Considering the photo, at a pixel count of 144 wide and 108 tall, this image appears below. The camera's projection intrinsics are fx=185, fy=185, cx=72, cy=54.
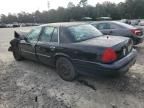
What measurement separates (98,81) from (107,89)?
1.55 ft

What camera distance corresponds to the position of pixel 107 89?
4.27 metres

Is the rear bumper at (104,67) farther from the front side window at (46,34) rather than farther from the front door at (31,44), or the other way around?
the front door at (31,44)

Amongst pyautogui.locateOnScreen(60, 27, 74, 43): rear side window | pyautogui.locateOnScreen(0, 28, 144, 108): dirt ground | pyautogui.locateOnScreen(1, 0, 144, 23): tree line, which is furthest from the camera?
pyautogui.locateOnScreen(1, 0, 144, 23): tree line

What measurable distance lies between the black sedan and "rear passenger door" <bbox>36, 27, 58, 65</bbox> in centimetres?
410

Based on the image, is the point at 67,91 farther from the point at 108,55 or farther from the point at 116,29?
the point at 116,29

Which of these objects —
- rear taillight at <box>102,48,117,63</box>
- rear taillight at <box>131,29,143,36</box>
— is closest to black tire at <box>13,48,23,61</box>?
rear taillight at <box>102,48,117,63</box>

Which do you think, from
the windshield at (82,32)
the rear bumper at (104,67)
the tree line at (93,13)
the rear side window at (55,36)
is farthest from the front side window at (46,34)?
the tree line at (93,13)

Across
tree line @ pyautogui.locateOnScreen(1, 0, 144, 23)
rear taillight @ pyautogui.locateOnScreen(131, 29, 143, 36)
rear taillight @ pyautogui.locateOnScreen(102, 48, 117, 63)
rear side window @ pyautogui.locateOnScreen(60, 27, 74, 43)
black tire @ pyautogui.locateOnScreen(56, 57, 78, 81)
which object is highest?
tree line @ pyautogui.locateOnScreen(1, 0, 144, 23)

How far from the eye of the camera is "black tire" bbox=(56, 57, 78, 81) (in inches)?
181

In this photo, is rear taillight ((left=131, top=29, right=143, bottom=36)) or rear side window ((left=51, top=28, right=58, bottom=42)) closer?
rear side window ((left=51, top=28, right=58, bottom=42))

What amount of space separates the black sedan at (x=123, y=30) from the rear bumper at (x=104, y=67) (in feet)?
12.2

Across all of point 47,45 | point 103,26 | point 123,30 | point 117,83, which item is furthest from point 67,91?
point 103,26

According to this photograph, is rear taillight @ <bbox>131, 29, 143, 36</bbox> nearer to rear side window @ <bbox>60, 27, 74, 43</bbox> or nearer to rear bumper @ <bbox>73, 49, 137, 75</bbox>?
rear bumper @ <bbox>73, 49, 137, 75</bbox>

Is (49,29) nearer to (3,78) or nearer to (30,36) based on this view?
(30,36)
